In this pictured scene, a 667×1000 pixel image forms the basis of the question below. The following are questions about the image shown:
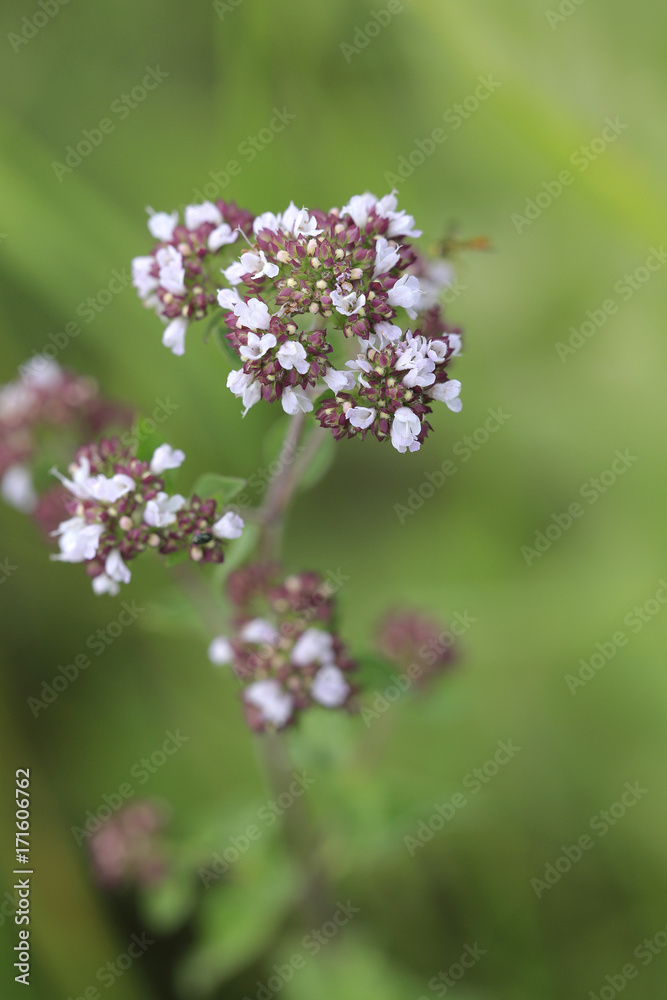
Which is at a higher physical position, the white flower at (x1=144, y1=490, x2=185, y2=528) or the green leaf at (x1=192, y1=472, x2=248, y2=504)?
the green leaf at (x1=192, y1=472, x2=248, y2=504)

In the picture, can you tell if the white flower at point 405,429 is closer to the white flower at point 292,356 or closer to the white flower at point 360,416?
the white flower at point 360,416

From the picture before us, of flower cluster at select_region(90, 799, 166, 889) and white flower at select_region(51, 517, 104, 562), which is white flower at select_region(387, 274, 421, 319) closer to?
white flower at select_region(51, 517, 104, 562)
